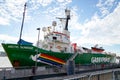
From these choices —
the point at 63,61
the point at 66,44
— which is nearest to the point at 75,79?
the point at 63,61

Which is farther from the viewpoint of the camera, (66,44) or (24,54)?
(66,44)

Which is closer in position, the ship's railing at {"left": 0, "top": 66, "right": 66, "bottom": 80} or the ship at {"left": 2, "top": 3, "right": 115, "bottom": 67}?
the ship's railing at {"left": 0, "top": 66, "right": 66, "bottom": 80}

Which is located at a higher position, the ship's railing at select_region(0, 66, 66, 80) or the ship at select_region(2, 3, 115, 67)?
the ship at select_region(2, 3, 115, 67)

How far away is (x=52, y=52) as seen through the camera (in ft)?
98.1

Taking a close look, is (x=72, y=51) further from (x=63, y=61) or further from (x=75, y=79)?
(x=75, y=79)

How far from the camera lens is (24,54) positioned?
27.0 meters

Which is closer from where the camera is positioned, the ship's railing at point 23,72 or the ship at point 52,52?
the ship's railing at point 23,72

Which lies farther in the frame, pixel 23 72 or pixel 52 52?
pixel 52 52

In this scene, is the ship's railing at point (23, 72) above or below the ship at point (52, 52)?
below

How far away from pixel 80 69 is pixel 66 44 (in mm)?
7794

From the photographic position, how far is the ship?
26.6m

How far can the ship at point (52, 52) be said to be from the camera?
26625 mm

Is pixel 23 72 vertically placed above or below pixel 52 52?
below

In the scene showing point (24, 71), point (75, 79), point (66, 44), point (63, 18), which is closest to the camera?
point (75, 79)
